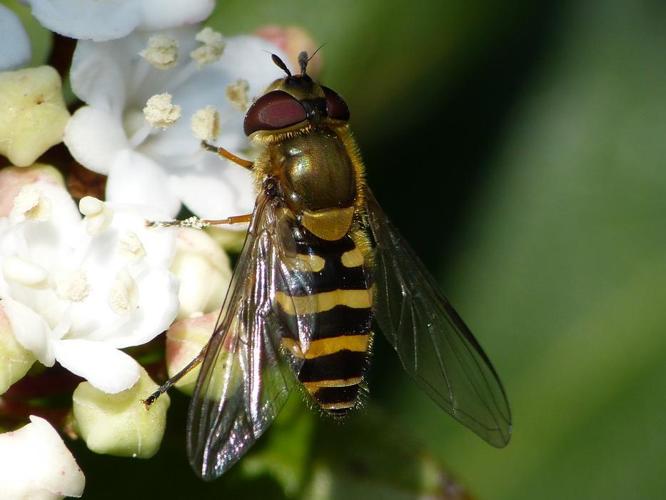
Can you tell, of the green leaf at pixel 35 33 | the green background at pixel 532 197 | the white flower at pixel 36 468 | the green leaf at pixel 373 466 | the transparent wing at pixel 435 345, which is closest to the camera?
the white flower at pixel 36 468

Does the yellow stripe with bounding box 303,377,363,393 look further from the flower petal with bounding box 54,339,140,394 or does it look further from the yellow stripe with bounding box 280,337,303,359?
the flower petal with bounding box 54,339,140,394

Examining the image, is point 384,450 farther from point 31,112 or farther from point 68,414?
point 31,112

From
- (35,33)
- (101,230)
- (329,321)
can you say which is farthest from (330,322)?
(35,33)

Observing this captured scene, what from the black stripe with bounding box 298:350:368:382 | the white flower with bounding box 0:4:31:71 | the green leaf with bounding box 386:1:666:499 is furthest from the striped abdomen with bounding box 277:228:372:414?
the green leaf with bounding box 386:1:666:499

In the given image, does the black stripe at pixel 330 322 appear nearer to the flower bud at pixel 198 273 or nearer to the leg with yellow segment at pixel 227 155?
the flower bud at pixel 198 273

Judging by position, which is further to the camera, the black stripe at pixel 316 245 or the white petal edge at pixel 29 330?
the black stripe at pixel 316 245

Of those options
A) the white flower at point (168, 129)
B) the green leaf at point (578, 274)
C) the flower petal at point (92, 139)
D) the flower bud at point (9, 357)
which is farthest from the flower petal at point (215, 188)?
the green leaf at point (578, 274)

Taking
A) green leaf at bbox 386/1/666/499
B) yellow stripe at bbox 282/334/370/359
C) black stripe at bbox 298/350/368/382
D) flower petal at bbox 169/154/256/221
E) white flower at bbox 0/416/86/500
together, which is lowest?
green leaf at bbox 386/1/666/499
